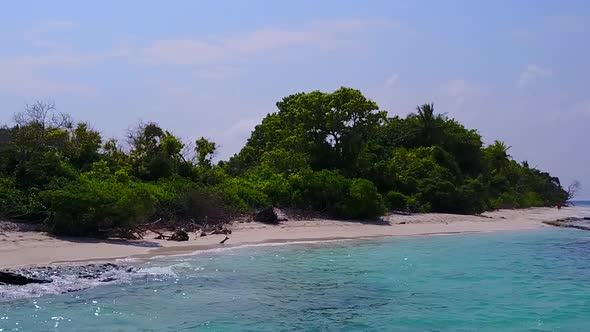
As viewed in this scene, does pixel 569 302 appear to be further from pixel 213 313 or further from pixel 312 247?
pixel 312 247

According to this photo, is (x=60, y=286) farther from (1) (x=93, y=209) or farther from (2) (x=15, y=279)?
(1) (x=93, y=209)

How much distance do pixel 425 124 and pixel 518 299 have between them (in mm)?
40028

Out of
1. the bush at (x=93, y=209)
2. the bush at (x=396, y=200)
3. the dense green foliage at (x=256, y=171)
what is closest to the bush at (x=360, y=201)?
the dense green foliage at (x=256, y=171)

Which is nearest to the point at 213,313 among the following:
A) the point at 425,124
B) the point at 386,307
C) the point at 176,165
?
the point at 386,307

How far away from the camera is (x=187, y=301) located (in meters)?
14.4

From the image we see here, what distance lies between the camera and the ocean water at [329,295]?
12.5m

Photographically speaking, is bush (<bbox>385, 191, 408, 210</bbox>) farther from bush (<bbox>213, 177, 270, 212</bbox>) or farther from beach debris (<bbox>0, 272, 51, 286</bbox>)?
beach debris (<bbox>0, 272, 51, 286</bbox>)

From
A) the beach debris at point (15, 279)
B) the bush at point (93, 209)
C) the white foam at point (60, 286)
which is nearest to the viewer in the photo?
the white foam at point (60, 286)

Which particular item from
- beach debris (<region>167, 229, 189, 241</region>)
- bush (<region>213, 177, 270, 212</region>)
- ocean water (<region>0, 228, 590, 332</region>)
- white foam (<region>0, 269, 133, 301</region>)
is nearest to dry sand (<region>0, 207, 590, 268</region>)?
beach debris (<region>167, 229, 189, 241</region>)

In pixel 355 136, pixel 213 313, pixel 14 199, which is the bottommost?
pixel 213 313

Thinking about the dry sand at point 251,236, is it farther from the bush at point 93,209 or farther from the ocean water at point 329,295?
the ocean water at point 329,295

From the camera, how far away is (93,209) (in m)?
21.9

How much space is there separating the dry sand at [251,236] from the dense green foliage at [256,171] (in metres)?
1.21

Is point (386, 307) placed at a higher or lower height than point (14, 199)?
lower
